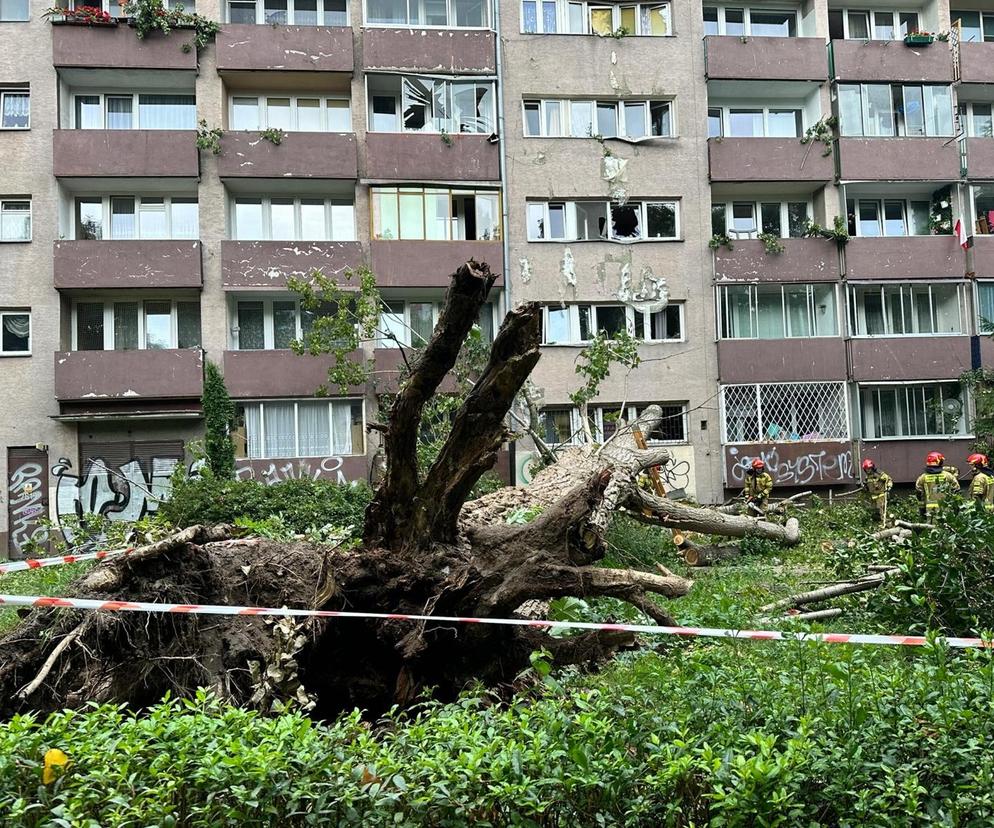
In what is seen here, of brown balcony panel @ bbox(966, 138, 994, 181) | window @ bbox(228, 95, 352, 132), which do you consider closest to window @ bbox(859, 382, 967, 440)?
brown balcony panel @ bbox(966, 138, 994, 181)

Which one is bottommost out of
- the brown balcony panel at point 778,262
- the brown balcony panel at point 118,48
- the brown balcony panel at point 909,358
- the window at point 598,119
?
the brown balcony panel at point 909,358

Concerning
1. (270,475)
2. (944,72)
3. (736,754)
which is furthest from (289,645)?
(944,72)

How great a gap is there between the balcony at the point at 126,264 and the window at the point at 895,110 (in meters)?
17.7

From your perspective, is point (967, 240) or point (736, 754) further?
point (967, 240)

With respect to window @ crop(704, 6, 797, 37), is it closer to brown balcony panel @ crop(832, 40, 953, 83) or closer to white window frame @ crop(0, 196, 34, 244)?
brown balcony panel @ crop(832, 40, 953, 83)

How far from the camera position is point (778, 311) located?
23.4 metres

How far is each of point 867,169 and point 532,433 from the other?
1470 centimetres

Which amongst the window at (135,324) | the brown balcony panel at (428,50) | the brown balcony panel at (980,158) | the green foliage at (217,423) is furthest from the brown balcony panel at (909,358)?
the window at (135,324)

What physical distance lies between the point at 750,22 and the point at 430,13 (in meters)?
9.24

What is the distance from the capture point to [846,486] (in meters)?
22.1

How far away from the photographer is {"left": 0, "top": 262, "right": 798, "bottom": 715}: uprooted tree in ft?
18.0

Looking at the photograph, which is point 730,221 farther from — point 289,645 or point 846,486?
point 289,645

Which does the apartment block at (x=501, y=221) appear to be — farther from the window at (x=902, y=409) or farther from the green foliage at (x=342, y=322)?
the green foliage at (x=342, y=322)

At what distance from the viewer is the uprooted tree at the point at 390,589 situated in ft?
18.0
